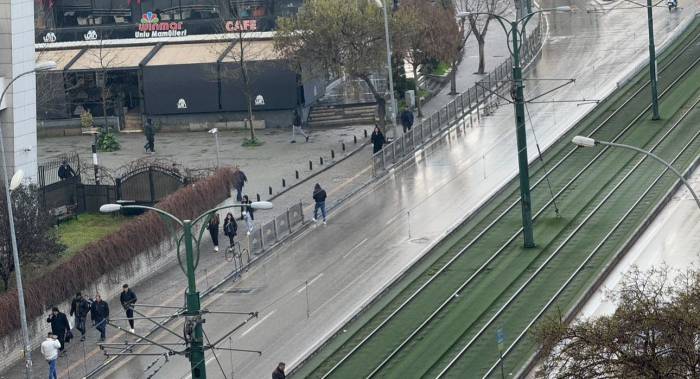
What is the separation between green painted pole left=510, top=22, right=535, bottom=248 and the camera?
52000 mm

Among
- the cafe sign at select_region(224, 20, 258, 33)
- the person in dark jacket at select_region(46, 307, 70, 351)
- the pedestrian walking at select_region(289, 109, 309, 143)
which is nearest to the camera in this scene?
the person in dark jacket at select_region(46, 307, 70, 351)

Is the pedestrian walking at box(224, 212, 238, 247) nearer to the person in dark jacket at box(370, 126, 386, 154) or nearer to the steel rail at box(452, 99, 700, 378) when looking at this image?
the steel rail at box(452, 99, 700, 378)

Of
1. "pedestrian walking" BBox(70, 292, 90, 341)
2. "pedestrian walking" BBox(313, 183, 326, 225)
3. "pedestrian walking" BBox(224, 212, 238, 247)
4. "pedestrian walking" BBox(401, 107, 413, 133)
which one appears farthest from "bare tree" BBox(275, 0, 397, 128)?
"pedestrian walking" BBox(70, 292, 90, 341)

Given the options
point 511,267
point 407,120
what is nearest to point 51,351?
point 511,267

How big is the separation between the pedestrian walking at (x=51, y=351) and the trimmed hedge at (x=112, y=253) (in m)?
2.12

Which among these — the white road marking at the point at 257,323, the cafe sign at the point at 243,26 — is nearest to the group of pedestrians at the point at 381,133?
the cafe sign at the point at 243,26

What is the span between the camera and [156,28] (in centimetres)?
8588

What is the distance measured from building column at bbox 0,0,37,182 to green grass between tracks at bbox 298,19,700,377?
14929 mm

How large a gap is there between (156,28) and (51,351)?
1673 inches

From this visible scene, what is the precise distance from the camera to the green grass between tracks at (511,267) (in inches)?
1821

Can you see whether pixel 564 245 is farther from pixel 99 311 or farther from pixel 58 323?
pixel 58 323

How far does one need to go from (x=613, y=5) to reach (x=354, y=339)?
185 ft

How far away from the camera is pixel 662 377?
33812 mm

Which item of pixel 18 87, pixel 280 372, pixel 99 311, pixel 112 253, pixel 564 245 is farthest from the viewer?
pixel 18 87
